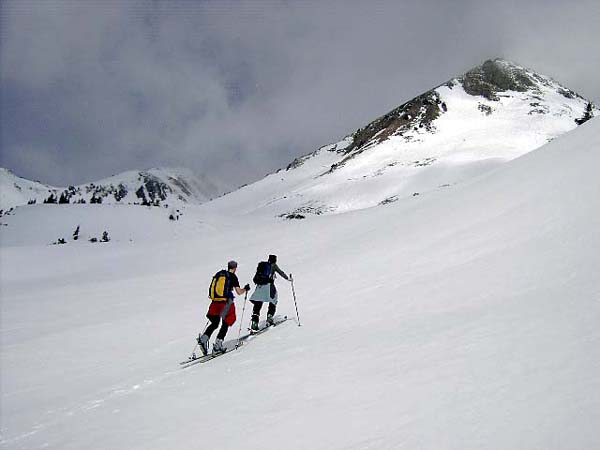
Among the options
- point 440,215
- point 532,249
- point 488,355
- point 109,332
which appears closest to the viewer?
point 488,355

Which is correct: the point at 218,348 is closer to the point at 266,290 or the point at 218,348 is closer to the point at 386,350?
the point at 266,290

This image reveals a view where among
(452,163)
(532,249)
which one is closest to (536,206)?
(532,249)

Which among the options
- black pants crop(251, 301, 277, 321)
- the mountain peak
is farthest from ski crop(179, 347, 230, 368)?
the mountain peak

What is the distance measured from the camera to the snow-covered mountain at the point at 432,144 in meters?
81.7

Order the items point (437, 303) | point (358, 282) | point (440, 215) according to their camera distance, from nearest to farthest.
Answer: point (437, 303) < point (358, 282) < point (440, 215)

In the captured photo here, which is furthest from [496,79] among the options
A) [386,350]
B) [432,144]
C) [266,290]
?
[386,350]

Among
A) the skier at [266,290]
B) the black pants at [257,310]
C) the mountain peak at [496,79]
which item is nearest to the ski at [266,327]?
the skier at [266,290]

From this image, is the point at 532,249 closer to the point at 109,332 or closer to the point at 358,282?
the point at 358,282

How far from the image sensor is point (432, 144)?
106 meters

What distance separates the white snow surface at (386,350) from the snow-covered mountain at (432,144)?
59.7 m

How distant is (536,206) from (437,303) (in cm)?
552

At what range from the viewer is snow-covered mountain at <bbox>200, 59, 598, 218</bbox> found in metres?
81.7

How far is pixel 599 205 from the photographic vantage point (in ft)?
29.2

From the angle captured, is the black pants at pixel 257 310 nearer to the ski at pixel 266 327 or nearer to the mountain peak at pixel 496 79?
the ski at pixel 266 327
